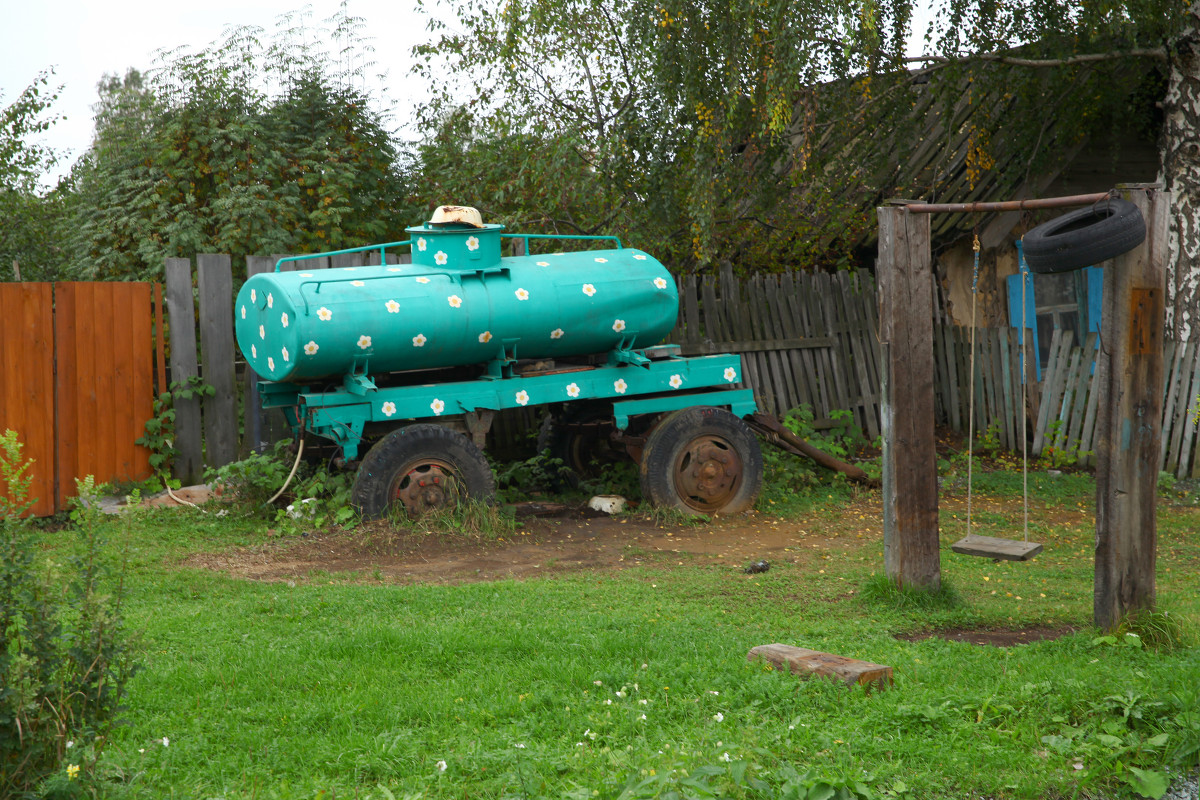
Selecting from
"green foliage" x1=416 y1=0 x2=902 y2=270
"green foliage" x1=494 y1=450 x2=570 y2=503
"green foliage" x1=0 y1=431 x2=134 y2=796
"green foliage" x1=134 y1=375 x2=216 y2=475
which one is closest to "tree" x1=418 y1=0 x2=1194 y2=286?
"green foliage" x1=416 y1=0 x2=902 y2=270

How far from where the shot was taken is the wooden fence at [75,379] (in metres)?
8.05

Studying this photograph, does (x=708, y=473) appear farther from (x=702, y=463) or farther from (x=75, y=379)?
(x=75, y=379)

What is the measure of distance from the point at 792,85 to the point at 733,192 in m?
1.84

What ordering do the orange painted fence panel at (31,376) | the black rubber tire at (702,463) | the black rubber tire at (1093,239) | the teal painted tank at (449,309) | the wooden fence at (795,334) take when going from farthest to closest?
the wooden fence at (795,334) → the black rubber tire at (702,463) → the orange painted fence panel at (31,376) → the teal painted tank at (449,309) → the black rubber tire at (1093,239)

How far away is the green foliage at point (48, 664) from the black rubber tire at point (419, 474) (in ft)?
14.4

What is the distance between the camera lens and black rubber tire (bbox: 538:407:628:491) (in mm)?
9469

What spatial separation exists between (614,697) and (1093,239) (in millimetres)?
3068

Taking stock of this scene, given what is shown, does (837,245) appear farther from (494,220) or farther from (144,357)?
(144,357)

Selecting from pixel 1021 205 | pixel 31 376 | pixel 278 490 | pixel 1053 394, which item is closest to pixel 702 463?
pixel 278 490

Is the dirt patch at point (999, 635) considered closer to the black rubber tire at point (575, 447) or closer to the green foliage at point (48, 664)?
the green foliage at point (48, 664)

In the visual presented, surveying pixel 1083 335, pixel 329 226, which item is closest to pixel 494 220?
pixel 329 226

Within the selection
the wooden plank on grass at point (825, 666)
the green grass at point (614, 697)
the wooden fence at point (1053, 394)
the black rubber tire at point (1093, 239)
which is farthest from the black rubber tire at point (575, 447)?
the wooden plank on grass at point (825, 666)

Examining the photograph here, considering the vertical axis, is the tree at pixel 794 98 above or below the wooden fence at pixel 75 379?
above

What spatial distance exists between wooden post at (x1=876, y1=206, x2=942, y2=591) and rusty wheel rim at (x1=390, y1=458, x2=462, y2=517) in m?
3.41
